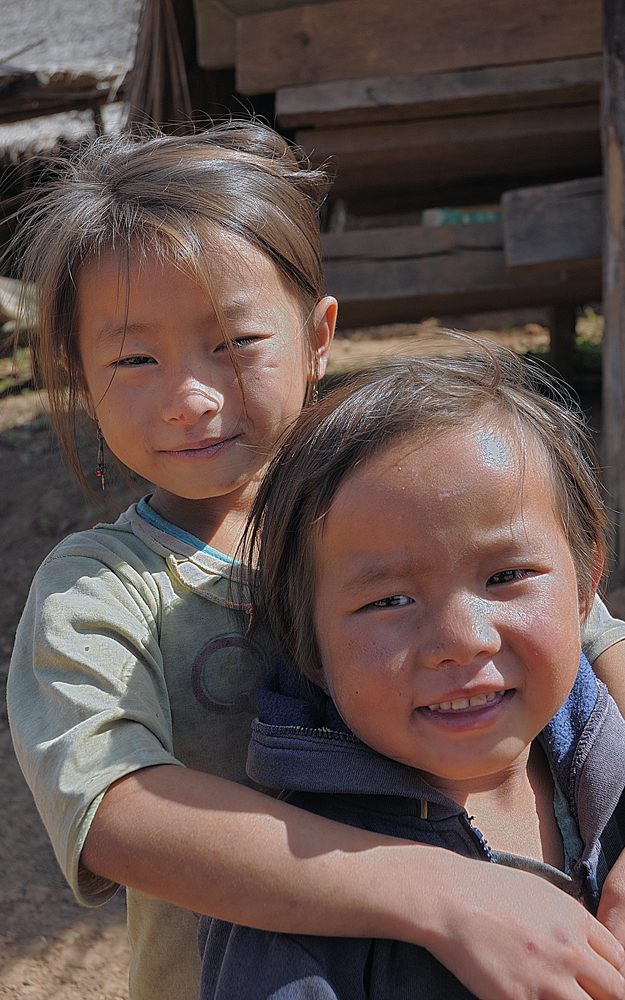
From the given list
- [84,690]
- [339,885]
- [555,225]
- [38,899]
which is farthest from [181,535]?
[555,225]

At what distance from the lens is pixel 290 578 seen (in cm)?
131

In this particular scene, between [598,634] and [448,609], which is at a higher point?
[448,609]

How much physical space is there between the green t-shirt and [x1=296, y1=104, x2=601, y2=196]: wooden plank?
3.51 meters

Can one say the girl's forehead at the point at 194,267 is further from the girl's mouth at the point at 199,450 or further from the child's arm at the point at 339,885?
the child's arm at the point at 339,885

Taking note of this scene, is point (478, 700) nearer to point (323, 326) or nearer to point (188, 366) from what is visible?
point (188, 366)

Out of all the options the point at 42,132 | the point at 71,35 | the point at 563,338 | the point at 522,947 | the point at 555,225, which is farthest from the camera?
the point at 71,35

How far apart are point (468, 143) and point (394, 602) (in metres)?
4.02

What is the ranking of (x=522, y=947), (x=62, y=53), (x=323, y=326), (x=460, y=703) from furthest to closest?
(x=62, y=53)
(x=323, y=326)
(x=460, y=703)
(x=522, y=947)

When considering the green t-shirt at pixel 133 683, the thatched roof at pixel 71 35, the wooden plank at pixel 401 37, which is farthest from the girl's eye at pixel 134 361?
the thatched roof at pixel 71 35

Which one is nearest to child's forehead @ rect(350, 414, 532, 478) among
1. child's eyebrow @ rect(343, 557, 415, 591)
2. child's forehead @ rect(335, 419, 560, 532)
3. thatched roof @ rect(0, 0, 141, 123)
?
child's forehead @ rect(335, 419, 560, 532)

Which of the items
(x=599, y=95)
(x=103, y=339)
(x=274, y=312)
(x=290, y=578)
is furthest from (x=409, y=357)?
(x=599, y=95)

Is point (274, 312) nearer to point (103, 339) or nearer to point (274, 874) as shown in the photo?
point (103, 339)

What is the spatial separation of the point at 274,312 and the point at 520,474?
54cm

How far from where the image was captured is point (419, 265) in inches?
174
